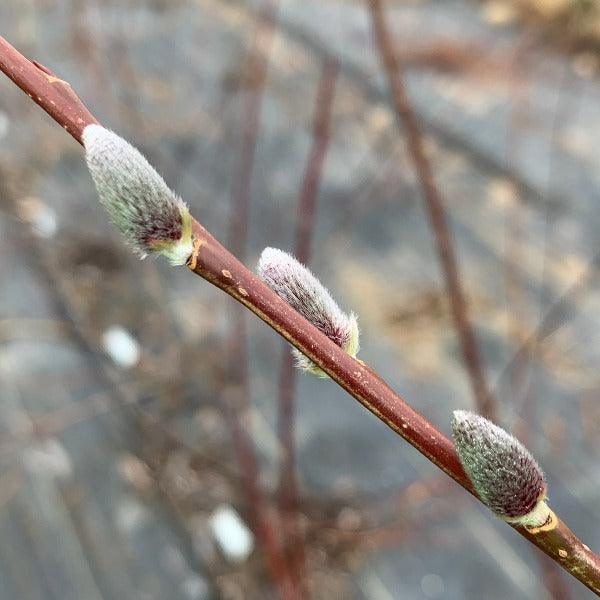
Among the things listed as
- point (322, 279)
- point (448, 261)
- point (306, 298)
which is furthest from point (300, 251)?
point (306, 298)

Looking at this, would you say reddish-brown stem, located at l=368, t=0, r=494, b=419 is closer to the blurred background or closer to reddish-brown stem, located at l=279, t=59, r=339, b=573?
the blurred background

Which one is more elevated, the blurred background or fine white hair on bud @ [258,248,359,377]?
the blurred background

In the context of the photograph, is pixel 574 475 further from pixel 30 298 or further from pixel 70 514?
pixel 30 298

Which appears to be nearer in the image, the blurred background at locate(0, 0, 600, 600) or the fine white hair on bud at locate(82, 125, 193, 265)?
the fine white hair on bud at locate(82, 125, 193, 265)

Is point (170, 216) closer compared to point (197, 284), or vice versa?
point (170, 216)

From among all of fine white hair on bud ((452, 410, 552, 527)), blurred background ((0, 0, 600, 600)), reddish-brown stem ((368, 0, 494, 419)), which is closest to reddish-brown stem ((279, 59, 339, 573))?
blurred background ((0, 0, 600, 600))

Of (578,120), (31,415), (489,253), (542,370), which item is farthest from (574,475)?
(31,415)

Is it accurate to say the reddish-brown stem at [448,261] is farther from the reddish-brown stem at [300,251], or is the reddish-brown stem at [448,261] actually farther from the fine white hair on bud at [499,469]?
the fine white hair on bud at [499,469]
